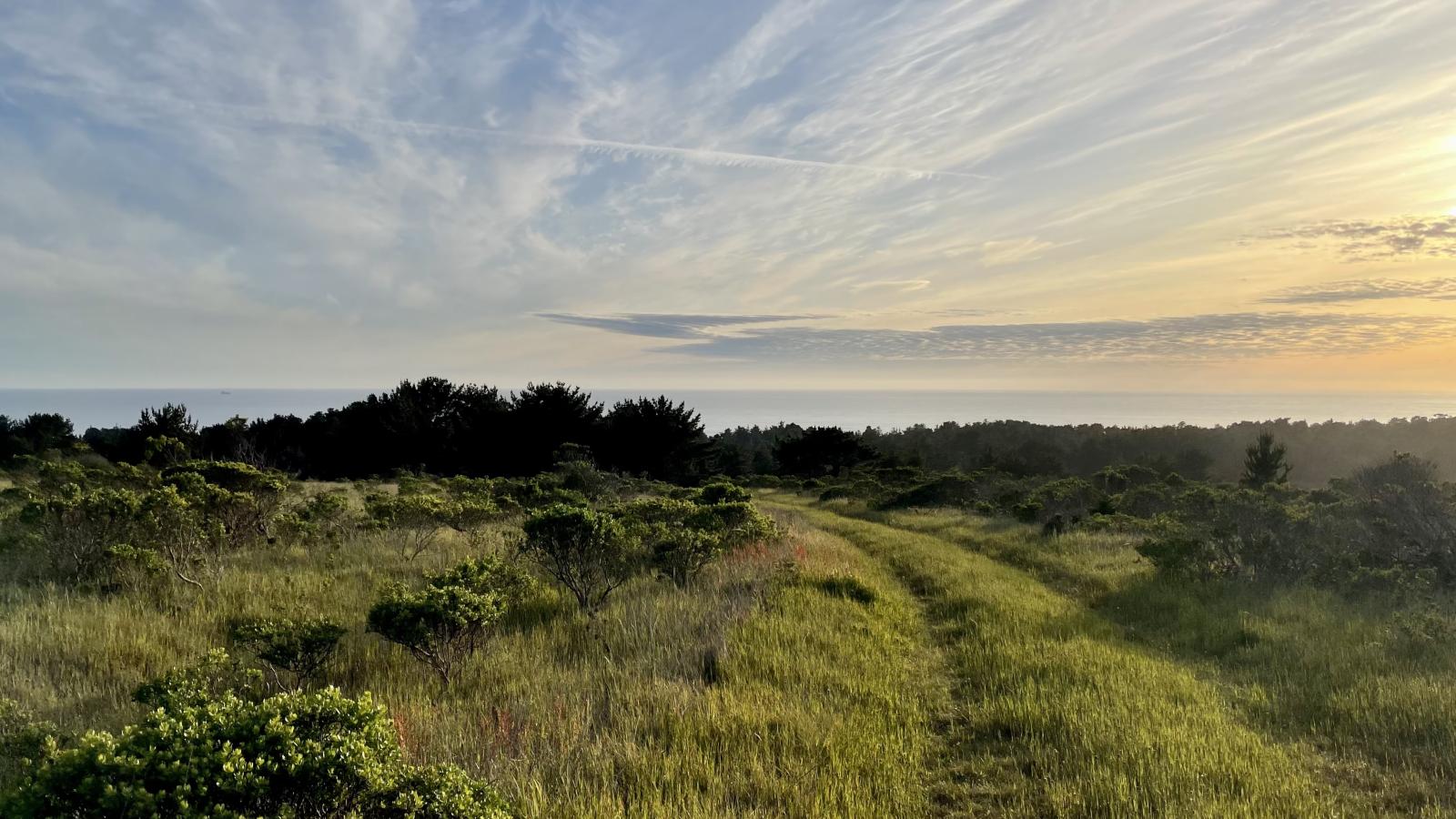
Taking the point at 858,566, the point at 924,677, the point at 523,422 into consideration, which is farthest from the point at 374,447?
the point at 924,677

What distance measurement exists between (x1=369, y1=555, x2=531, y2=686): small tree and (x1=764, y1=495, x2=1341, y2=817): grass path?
4137 millimetres

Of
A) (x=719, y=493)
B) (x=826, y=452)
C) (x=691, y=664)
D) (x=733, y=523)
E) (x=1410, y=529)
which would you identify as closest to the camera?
(x=691, y=664)

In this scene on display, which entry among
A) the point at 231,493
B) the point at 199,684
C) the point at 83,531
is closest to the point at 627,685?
the point at 199,684

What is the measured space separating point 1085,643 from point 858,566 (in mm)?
4965

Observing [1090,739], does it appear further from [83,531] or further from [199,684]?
[83,531]

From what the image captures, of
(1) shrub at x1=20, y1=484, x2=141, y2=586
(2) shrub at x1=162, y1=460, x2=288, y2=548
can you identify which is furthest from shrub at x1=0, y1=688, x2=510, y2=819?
(2) shrub at x1=162, y1=460, x2=288, y2=548

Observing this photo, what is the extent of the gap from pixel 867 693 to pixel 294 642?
4.95m

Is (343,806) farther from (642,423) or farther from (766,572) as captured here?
(642,423)

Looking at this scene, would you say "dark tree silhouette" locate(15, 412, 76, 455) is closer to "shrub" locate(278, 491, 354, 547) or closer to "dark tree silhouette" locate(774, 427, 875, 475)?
"shrub" locate(278, 491, 354, 547)

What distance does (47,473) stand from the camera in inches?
518

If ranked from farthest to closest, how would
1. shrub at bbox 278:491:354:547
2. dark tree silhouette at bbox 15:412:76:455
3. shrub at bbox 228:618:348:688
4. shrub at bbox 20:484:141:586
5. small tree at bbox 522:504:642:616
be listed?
dark tree silhouette at bbox 15:412:76:455
shrub at bbox 278:491:354:547
shrub at bbox 20:484:141:586
small tree at bbox 522:504:642:616
shrub at bbox 228:618:348:688

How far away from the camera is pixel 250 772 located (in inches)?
109

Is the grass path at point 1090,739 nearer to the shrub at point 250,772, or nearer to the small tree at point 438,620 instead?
the shrub at point 250,772

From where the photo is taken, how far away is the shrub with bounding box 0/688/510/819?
258 centimetres
